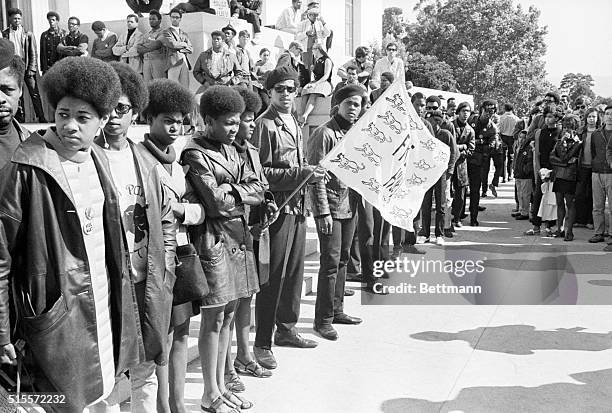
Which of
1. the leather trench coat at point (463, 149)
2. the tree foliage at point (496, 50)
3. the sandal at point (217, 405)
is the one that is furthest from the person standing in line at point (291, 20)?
the tree foliage at point (496, 50)

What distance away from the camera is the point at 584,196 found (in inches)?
423

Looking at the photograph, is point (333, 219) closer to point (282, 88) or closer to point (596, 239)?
point (282, 88)

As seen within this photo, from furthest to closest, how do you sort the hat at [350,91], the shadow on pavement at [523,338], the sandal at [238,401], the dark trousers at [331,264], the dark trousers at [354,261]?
1. the dark trousers at [354,261]
2. the hat at [350,91]
3. the dark trousers at [331,264]
4. the shadow on pavement at [523,338]
5. the sandal at [238,401]

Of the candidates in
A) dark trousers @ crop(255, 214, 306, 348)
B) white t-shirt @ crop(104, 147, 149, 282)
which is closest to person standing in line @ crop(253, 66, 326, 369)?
dark trousers @ crop(255, 214, 306, 348)

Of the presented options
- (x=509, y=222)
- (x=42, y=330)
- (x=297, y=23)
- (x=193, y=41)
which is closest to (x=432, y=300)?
(x=42, y=330)

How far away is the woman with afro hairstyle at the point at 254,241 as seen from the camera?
4102mm

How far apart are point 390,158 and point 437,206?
13.5 feet

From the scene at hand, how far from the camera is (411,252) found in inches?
350

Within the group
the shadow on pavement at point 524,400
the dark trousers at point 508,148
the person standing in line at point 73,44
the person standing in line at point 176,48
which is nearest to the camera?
the shadow on pavement at point 524,400

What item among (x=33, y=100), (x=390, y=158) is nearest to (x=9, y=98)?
(x=390, y=158)

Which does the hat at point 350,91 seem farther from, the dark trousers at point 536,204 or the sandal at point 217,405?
the dark trousers at point 536,204

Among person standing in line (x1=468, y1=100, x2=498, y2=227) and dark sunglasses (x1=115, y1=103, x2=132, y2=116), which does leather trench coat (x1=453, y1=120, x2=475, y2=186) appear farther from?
dark sunglasses (x1=115, y1=103, x2=132, y2=116)

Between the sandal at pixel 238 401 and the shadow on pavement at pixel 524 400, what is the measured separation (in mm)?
812

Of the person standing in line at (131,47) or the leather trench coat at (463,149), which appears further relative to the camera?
the person standing in line at (131,47)
